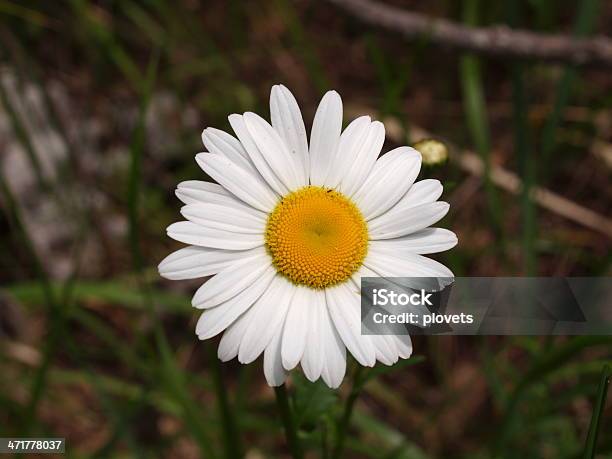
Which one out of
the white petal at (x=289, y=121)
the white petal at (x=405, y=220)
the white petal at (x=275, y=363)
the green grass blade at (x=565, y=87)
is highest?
the green grass blade at (x=565, y=87)

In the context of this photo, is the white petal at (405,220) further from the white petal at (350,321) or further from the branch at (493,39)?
the branch at (493,39)

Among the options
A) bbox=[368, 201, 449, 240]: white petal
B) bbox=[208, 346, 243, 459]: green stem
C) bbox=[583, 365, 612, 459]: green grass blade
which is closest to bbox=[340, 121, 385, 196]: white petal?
bbox=[368, 201, 449, 240]: white petal

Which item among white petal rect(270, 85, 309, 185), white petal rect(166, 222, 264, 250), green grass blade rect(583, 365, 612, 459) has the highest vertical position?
white petal rect(270, 85, 309, 185)

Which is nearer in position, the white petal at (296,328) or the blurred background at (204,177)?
the white petal at (296,328)

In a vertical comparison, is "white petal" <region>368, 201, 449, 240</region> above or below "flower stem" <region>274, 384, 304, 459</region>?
above

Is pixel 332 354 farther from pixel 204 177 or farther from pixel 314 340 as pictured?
pixel 204 177

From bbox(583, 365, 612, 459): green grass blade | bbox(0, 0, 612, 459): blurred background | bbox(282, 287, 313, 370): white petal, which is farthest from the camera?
bbox(0, 0, 612, 459): blurred background

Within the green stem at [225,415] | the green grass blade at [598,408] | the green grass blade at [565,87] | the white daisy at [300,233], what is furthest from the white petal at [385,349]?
the green grass blade at [565,87]

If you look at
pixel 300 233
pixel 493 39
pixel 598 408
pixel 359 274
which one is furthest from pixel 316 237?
pixel 493 39

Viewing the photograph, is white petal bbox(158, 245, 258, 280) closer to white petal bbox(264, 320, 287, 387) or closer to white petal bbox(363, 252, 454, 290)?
white petal bbox(264, 320, 287, 387)
